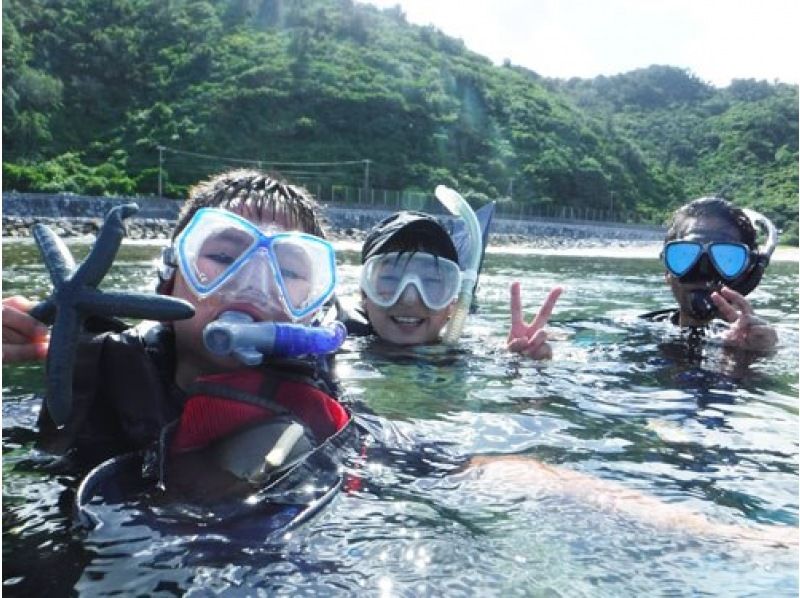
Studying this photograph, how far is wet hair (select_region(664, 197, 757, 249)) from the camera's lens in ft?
16.1

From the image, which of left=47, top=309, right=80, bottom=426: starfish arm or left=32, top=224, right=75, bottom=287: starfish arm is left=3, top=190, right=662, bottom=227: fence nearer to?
left=32, top=224, right=75, bottom=287: starfish arm

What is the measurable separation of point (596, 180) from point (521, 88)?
2770cm

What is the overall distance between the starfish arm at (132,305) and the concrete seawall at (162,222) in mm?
11068

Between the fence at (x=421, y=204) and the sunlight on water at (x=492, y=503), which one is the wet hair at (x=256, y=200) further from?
the fence at (x=421, y=204)

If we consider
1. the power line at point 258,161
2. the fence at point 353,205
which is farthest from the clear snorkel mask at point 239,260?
the power line at point 258,161

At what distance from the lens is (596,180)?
75.6 metres

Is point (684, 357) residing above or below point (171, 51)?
below

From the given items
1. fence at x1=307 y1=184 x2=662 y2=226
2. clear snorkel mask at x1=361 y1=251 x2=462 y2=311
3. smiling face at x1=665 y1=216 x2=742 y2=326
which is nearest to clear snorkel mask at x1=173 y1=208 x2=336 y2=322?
clear snorkel mask at x1=361 y1=251 x2=462 y2=311

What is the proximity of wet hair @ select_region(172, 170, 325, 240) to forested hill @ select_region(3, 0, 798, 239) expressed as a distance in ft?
122

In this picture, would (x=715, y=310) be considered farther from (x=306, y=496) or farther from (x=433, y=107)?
(x=433, y=107)

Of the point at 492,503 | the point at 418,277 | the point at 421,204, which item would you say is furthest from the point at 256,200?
the point at 421,204

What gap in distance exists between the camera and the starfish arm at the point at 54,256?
1.71 metres

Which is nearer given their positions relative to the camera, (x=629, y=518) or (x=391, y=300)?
(x=629, y=518)

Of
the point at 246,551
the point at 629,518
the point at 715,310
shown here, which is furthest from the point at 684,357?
the point at 246,551
